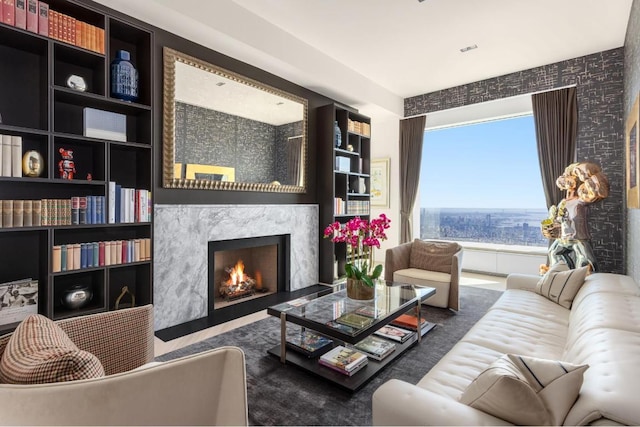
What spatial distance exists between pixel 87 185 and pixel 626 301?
3980 millimetres

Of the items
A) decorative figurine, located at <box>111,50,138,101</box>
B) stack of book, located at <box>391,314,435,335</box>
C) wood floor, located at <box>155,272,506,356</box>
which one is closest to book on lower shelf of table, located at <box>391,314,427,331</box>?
stack of book, located at <box>391,314,435,335</box>

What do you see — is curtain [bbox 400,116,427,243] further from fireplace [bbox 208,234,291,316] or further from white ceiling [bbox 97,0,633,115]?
fireplace [bbox 208,234,291,316]

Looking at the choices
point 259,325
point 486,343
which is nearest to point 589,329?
point 486,343

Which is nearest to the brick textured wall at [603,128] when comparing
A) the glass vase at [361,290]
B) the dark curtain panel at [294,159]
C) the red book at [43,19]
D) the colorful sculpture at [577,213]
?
the colorful sculpture at [577,213]

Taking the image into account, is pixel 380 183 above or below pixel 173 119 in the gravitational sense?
below

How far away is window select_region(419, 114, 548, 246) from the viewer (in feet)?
17.1

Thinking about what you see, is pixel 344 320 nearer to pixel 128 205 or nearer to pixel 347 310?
pixel 347 310

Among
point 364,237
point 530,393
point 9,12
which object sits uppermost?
point 9,12

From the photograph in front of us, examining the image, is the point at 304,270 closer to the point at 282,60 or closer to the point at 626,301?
the point at 282,60

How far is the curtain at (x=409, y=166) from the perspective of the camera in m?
5.93

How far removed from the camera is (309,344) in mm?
2484

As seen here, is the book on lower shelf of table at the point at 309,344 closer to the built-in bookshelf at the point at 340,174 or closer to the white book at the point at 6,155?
the built-in bookshelf at the point at 340,174

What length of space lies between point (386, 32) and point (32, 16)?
10.4 ft

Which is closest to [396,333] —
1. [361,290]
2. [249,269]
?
[361,290]
